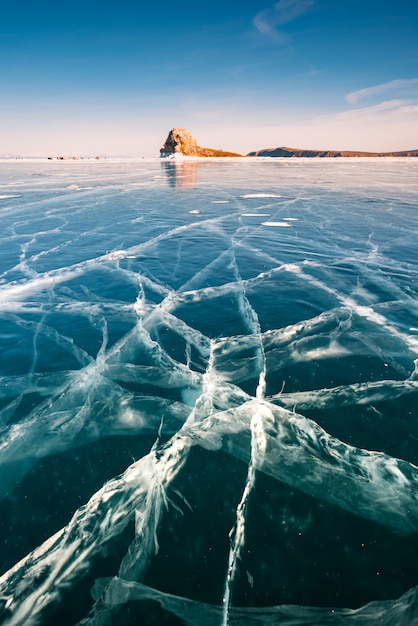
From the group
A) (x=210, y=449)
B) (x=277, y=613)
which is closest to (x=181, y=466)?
(x=210, y=449)

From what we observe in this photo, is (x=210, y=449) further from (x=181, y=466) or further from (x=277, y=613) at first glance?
(x=277, y=613)

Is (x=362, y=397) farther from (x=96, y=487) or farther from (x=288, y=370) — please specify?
(x=96, y=487)

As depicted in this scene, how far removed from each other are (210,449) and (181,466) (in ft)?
1.80

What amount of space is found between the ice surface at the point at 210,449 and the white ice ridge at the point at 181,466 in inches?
0.8

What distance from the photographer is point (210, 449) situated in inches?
197

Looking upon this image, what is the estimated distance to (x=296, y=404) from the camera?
5840 millimetres

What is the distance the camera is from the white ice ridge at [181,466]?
3.58 meters

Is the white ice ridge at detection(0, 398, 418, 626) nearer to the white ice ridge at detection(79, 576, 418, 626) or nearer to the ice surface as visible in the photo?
the ice surface

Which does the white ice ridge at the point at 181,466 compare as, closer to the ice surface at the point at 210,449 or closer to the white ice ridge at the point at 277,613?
the ice surface at the point at 210,449

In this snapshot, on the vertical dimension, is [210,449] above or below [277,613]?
below

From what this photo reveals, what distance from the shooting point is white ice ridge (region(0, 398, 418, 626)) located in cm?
358

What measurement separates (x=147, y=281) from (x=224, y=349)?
5.70 meters

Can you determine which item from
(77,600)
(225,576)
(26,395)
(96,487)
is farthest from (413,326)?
(26,395)

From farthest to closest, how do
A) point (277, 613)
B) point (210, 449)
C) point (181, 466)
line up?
point (210, 449)
point (181, 466)
point (277, 613)
